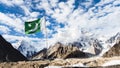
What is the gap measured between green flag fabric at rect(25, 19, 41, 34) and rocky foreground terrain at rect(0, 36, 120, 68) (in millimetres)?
4010

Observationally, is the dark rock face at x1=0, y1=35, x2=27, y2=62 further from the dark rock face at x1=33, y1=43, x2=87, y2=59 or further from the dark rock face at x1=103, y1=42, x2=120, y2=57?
the dark rock face at x1=103, y1=42, x2=120, y2=57

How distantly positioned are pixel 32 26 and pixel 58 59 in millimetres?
20156

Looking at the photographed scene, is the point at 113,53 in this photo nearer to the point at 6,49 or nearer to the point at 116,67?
the point at 6,49

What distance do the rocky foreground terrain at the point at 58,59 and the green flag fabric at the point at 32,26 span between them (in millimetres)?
4010

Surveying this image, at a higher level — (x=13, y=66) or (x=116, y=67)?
(x=116, y=67)

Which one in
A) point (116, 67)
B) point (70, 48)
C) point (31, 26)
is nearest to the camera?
point (116, 67)

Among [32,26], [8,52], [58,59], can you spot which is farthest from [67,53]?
[32,26]

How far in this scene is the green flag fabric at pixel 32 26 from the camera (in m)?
37.2

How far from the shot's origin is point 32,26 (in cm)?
3750

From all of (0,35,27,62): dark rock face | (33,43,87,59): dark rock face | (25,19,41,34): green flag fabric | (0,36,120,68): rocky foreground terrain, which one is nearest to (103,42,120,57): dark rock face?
(0,36,120,68): rocky foreground terrain

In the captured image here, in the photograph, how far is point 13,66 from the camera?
4894cm

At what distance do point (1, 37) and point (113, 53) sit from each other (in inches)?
1621

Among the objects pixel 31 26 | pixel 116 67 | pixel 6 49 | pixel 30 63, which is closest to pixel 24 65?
pixel 30 63

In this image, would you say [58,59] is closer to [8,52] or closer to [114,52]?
[8,52]
